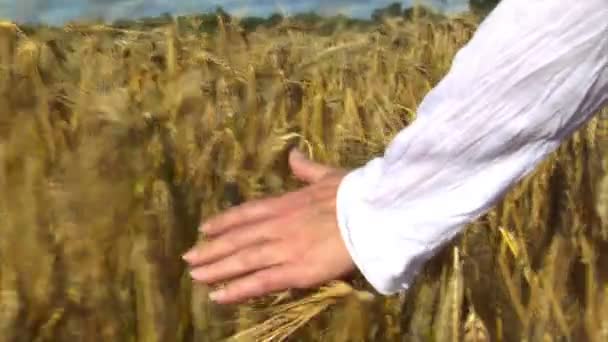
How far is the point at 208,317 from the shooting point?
55cm

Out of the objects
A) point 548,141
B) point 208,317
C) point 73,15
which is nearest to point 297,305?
point 208,317

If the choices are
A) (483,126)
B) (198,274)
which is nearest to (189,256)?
(198,274)

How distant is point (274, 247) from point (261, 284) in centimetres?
2

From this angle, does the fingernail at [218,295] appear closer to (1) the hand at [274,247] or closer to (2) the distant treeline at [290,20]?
(1) the hand at [274,247]

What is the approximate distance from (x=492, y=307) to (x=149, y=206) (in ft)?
0.77

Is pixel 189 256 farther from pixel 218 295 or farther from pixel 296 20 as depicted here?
pixel 296 20

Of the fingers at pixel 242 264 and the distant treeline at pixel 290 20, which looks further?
the distant treeline at pixel 290 20

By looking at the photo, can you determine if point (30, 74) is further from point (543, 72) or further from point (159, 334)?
point (543, 72)

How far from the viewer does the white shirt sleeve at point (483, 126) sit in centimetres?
41

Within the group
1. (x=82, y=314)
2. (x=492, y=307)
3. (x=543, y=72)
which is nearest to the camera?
(x=543, y=72)

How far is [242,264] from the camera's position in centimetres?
51

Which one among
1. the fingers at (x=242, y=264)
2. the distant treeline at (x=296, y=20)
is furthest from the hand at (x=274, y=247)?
the distant treeline at (x=296, y=20)

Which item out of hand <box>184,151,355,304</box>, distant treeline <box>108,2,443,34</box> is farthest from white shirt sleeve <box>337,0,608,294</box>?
distant treeline <box>108,2,443,34</box>

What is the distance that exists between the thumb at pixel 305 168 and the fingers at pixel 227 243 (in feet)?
0.22
